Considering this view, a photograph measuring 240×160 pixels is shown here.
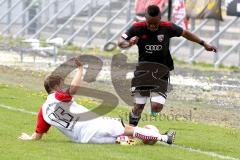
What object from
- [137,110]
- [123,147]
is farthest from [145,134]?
[137,110]

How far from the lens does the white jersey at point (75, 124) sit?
1187cm

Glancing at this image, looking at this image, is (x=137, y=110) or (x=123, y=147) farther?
(x=137, y=110)

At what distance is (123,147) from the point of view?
1172cm

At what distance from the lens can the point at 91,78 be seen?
24047mm

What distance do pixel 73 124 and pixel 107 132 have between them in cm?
50

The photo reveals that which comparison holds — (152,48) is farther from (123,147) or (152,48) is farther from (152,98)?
(123,147)

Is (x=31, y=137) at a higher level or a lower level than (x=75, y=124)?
lower

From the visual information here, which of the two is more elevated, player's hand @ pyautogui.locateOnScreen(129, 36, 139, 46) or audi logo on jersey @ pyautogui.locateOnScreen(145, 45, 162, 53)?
player's hand @ pyautogui.locateOnScreen(129, 36, 139, 46)

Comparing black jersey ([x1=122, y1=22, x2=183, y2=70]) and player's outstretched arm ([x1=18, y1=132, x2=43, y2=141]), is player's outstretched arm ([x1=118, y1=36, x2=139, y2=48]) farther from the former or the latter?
player's outstretched arm ([x1=18, y1=132, x2=43, y2=141])

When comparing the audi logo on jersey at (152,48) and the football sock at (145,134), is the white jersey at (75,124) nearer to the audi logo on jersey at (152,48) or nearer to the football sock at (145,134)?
the football sock at (145,134)

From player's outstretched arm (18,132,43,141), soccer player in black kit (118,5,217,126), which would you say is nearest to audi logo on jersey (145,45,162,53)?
soccer player in black kit (118,5,217,126)

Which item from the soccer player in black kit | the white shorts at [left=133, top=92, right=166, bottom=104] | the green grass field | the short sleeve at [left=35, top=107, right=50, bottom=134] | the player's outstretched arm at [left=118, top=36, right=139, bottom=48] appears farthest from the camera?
the white shorts at [left=133, top=92, right=166, bottom=104]

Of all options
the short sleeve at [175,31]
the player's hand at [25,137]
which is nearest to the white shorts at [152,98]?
the short sleeve at [175,31]

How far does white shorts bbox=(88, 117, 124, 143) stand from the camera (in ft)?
39.1
